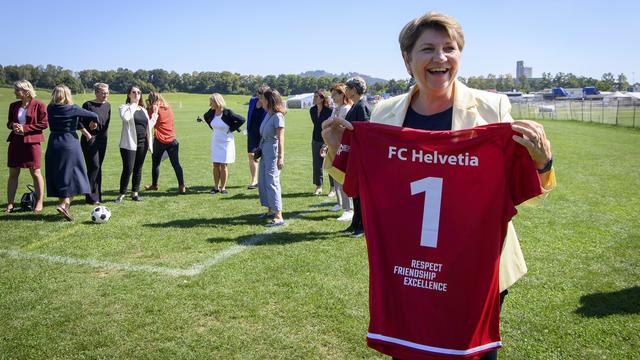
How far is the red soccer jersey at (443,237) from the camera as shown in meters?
2.23

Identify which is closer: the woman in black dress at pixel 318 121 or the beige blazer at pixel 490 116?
the beige blazer at pixel 490 116

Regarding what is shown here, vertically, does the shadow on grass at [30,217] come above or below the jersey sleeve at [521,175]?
below

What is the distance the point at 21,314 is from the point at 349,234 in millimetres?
4503

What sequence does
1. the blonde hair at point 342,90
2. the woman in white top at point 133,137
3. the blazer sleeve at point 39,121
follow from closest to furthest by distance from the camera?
the blazer sleeve at point 39,121 → the blonde hair at point 342,90 → the woman in white top at point 133,137

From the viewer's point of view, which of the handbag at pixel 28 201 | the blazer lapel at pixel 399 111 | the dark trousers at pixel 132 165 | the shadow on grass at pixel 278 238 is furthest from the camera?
the dark trousers at pixel 132 165

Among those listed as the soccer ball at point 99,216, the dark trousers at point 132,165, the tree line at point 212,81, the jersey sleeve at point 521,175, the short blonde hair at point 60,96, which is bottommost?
the soccer ball at point 99,216

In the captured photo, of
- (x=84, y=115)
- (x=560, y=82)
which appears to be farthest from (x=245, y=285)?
(x=560, y=82)

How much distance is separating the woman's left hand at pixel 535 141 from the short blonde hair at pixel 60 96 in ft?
27.2

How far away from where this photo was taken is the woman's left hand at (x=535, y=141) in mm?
2104

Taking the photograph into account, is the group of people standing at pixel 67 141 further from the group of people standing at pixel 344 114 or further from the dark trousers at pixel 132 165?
the group of people standing at pixel 344 114

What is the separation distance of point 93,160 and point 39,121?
130 centimetres

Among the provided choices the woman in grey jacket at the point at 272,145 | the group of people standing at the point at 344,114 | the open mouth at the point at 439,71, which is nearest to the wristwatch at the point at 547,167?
the open mouth at the point at 439,71

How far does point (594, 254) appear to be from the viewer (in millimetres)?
6535

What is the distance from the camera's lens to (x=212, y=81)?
137750 millimetres
